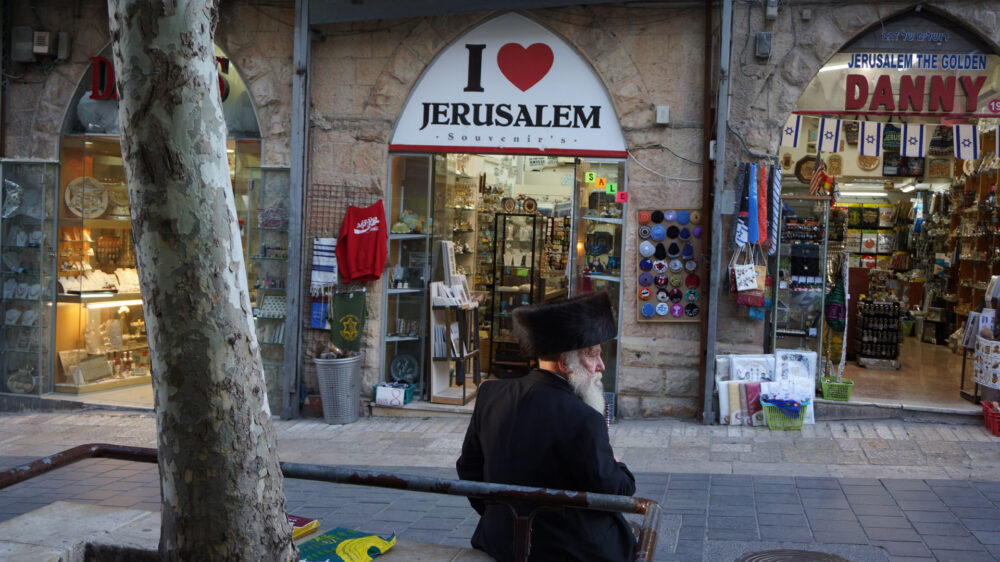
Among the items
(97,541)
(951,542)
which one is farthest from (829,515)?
(97,541)

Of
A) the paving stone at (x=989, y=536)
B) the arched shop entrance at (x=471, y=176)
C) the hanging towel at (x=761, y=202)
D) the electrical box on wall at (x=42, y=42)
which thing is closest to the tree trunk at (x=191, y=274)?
the paving stone at (x=989, y=536)

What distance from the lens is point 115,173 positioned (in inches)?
419

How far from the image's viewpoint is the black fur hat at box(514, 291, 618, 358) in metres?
3.39

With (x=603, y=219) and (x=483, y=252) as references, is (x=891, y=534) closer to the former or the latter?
(x=603, y=219)

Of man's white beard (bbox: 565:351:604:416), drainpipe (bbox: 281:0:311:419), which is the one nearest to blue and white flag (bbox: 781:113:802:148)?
drainpipe (bbox: 281:0:311:419)

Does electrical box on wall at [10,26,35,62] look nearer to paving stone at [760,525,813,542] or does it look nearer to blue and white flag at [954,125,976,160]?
paving stone at [760,525,813,542]

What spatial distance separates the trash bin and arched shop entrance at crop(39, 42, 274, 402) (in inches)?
30.7

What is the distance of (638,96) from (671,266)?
1.72 meters

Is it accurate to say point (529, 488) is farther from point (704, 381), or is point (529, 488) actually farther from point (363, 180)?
point (363, 180)

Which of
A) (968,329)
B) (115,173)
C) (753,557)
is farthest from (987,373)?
(115,173)

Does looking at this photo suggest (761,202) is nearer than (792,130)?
Yes

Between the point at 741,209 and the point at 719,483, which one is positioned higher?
the point at 741,209

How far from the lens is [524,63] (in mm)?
9094

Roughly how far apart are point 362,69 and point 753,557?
6436mm
